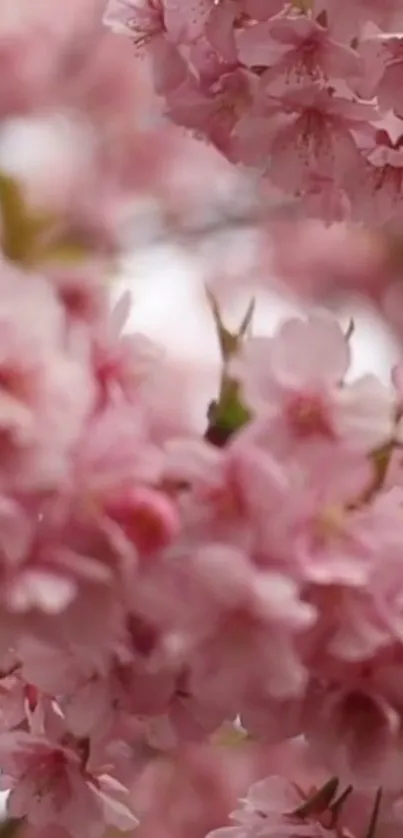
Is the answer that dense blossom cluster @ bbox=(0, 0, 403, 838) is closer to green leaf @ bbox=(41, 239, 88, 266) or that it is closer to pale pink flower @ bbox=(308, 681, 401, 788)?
pale pink flower @ bbox=(308, 681, 401, 788)

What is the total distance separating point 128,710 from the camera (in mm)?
411

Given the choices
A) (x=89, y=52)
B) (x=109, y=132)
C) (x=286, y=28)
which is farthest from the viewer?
(x=109, y=132)

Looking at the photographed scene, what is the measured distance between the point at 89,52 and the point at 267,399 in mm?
1146

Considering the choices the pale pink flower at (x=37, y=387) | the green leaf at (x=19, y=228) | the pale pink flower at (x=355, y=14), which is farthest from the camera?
the green leaf at (x=19, y=228)

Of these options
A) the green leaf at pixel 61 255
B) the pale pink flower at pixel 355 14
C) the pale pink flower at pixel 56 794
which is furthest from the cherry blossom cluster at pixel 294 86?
the green leaf at pixel 61 255

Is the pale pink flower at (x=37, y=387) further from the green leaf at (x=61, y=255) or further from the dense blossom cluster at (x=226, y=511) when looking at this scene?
the green leaf at (x=61, y=255)

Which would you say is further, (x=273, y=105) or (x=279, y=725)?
(x=273, y=105)

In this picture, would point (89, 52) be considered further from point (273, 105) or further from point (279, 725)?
point (279, 725)

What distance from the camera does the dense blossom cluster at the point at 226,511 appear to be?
0.34 metres

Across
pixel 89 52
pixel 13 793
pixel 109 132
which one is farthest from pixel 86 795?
pixel 109 132

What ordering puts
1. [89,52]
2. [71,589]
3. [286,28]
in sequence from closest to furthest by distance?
1. [71,589]
2. [286,28]
3. [89,52]

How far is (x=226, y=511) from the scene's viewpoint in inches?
13.9

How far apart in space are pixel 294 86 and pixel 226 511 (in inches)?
8.0

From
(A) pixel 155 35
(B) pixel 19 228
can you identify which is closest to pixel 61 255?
(B) pixel 19 228
